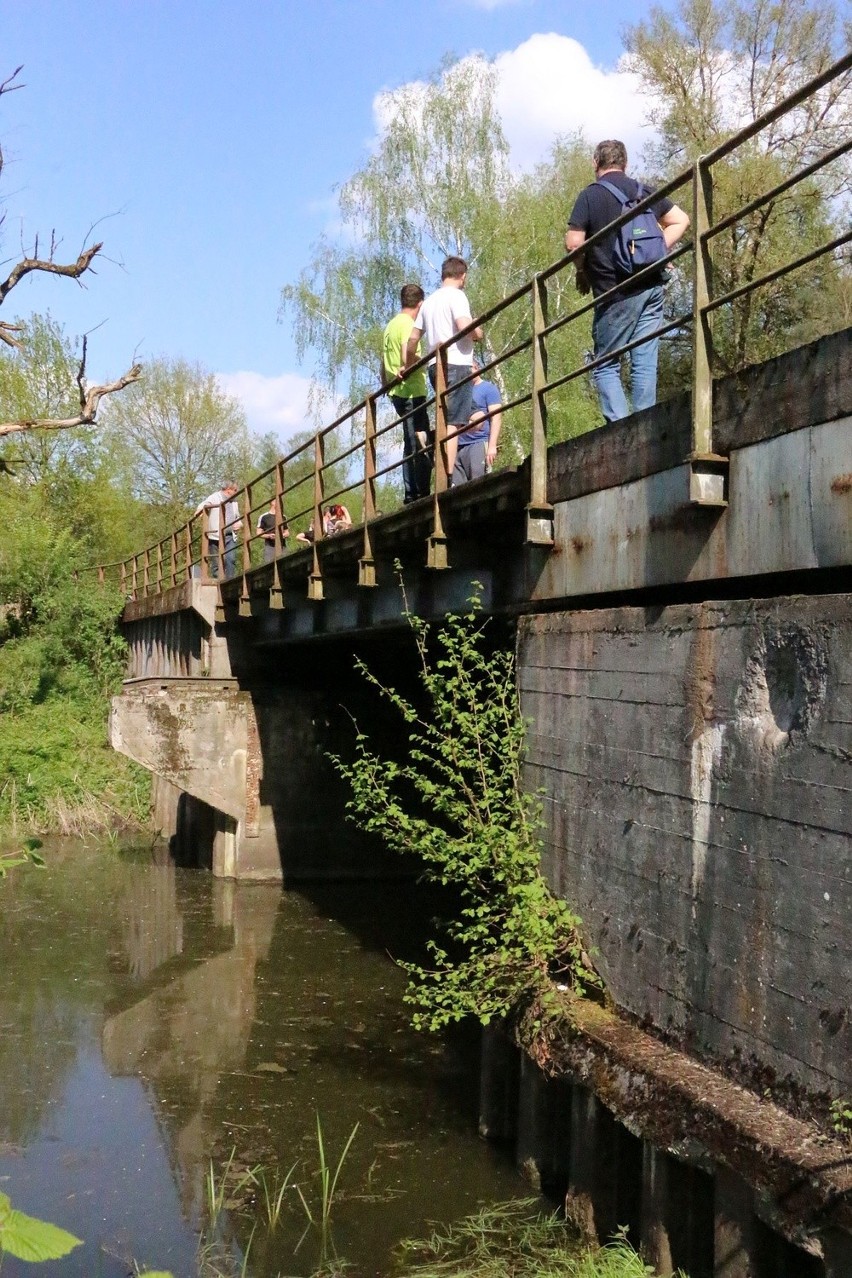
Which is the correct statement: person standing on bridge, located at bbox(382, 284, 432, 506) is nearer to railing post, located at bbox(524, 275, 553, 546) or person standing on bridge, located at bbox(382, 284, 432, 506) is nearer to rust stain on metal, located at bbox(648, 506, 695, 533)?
railing post, located at bbox(524, 275, 553, 546)

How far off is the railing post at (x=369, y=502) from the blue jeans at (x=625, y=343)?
3.70m

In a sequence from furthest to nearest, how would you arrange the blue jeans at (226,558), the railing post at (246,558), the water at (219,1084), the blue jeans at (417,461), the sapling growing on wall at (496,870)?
the blue jeans at (226,558) < the railing post at (246,558) < the blue jeans at (417,461) < the sapling growing on wall at (496,870) < the water at (219,1084)

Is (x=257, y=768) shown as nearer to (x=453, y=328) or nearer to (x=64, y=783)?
(x=64, y=783)

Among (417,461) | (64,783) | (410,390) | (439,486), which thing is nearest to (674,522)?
(439,486)

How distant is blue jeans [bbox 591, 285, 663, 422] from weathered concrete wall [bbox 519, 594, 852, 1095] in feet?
4.07

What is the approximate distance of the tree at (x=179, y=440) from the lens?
40125 mm

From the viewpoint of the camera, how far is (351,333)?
28750 mm

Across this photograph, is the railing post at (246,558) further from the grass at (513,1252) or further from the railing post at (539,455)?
the grass at (513,1252)

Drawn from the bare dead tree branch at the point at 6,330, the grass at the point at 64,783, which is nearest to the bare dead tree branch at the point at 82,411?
the bare dead tree branch at the point at 6,330

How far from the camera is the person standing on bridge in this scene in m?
10.4

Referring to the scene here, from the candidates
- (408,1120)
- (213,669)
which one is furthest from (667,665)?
(213,669)

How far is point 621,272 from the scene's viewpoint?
7.20 m

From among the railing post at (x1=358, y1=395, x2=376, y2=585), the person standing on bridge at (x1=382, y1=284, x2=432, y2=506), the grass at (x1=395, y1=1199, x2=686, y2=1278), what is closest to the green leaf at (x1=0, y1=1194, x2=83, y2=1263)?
the grass at (x1=395, y1=1199, x2=686, y2=1278)

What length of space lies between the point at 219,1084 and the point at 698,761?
5.03 metres
